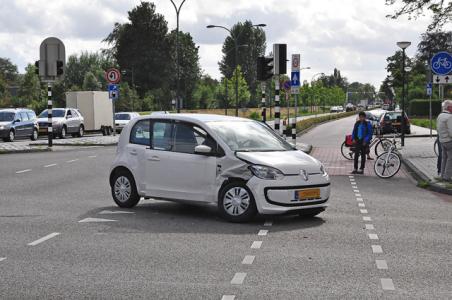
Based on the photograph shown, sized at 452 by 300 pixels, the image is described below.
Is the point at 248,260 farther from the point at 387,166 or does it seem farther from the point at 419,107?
the point at 419,107

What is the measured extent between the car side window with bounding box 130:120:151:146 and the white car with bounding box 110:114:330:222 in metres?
0.02

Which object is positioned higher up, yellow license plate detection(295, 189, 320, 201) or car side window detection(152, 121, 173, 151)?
car side window detection(152, 121, 173, 151)

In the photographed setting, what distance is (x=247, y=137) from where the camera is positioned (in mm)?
10305

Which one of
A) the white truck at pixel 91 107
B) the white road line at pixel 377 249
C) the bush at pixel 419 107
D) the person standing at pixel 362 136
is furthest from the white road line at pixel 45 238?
the bush at pixel 419 107

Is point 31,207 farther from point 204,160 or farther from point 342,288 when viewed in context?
point 342,288

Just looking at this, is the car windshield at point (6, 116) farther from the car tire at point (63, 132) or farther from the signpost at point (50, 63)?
the signpost at point (50, 63)

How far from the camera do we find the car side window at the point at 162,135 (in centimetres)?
1057

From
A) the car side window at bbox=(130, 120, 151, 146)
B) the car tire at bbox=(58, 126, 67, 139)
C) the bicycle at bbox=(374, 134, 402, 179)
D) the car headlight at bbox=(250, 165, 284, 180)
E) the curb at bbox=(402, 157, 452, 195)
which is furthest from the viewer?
the car tire at bbox=(58, 126, 67, 139)

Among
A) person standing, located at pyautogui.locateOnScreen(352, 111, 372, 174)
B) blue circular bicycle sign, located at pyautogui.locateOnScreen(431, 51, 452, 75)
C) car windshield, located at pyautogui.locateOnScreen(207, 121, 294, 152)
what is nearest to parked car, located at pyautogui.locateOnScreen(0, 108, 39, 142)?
person standing, located at pyautogui.locateOnScreen(352, 111, 372, 174)

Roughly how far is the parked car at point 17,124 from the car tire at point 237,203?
26.3 metres

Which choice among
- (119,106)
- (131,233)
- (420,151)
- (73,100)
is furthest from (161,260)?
(119,106)

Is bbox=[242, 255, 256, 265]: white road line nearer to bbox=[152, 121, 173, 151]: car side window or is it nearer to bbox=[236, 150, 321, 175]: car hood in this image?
bbox=[236, 150, 321, 175]: car hood

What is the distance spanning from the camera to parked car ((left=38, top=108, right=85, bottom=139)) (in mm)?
38388

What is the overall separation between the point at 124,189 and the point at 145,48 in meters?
90.5
